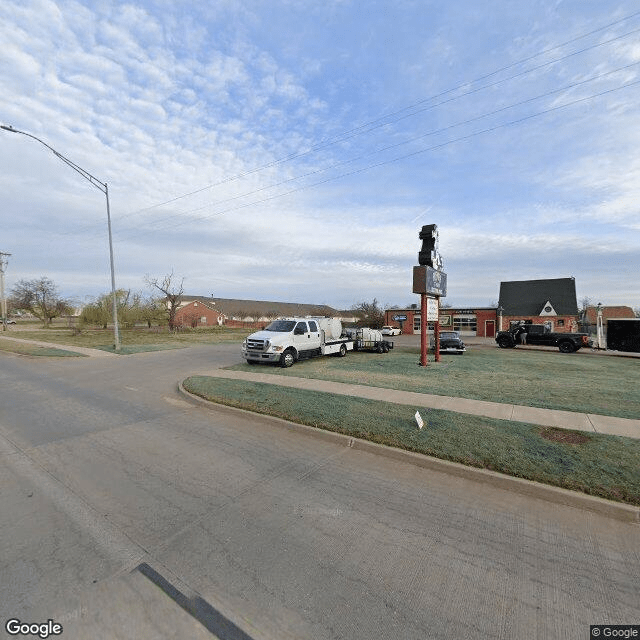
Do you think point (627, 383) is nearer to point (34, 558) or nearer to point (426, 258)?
point (426, 258)

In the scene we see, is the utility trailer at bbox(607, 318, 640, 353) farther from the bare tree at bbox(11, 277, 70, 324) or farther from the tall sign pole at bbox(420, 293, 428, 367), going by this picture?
Result: the bare tree at bbox(11, 277, 70, 324)

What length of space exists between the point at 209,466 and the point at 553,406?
7.05 metres

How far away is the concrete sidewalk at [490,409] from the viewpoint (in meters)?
6.08

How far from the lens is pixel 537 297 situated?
1773 inches

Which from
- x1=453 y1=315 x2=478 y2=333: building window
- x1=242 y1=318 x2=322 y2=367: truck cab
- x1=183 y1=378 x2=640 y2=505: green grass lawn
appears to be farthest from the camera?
x1=453 y1=315 x2=478 y2=333: building window

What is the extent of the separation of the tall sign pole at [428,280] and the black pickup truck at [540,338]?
11.3 meters

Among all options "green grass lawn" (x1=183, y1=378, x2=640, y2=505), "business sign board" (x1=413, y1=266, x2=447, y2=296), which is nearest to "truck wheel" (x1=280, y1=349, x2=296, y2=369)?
"green grass lawn" (x1=183, y1=378, x2=640, y2=505)

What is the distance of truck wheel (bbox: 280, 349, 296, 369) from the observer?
1337 centimetres

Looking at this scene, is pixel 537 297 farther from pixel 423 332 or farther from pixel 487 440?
pixel 487 440

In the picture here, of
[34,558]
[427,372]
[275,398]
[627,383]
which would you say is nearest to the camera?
[34,558]

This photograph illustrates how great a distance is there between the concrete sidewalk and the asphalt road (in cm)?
275

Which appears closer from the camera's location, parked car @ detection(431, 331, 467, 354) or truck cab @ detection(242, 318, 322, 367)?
truck cab @ detection(242, 318, 322, 367)

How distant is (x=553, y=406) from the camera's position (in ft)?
24.5

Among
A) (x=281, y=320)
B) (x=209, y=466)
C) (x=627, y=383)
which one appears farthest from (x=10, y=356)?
(x=627, y=383)
